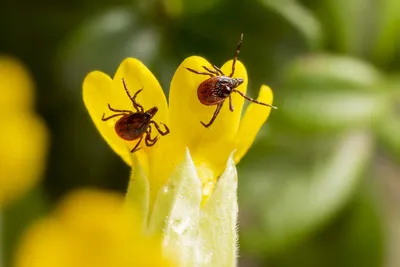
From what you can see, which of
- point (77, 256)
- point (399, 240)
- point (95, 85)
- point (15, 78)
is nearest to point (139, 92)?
point (95, 85)

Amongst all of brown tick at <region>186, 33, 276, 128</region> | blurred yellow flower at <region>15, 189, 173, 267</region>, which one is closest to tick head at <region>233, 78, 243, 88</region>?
brown tick at <region>186, 33, 276, 128</region>

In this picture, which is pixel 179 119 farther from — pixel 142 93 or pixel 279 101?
pixel 279 101

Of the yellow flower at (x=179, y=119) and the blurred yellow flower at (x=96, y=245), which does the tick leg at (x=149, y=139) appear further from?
the blurred yellow flower at (x=96, y=245)

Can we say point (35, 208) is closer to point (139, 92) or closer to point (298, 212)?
point (298, 212)

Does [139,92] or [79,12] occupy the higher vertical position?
Answer: [79,12]

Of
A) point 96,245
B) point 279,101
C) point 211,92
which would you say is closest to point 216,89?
point 211,92

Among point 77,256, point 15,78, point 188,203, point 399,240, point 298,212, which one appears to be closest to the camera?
point 77,256
